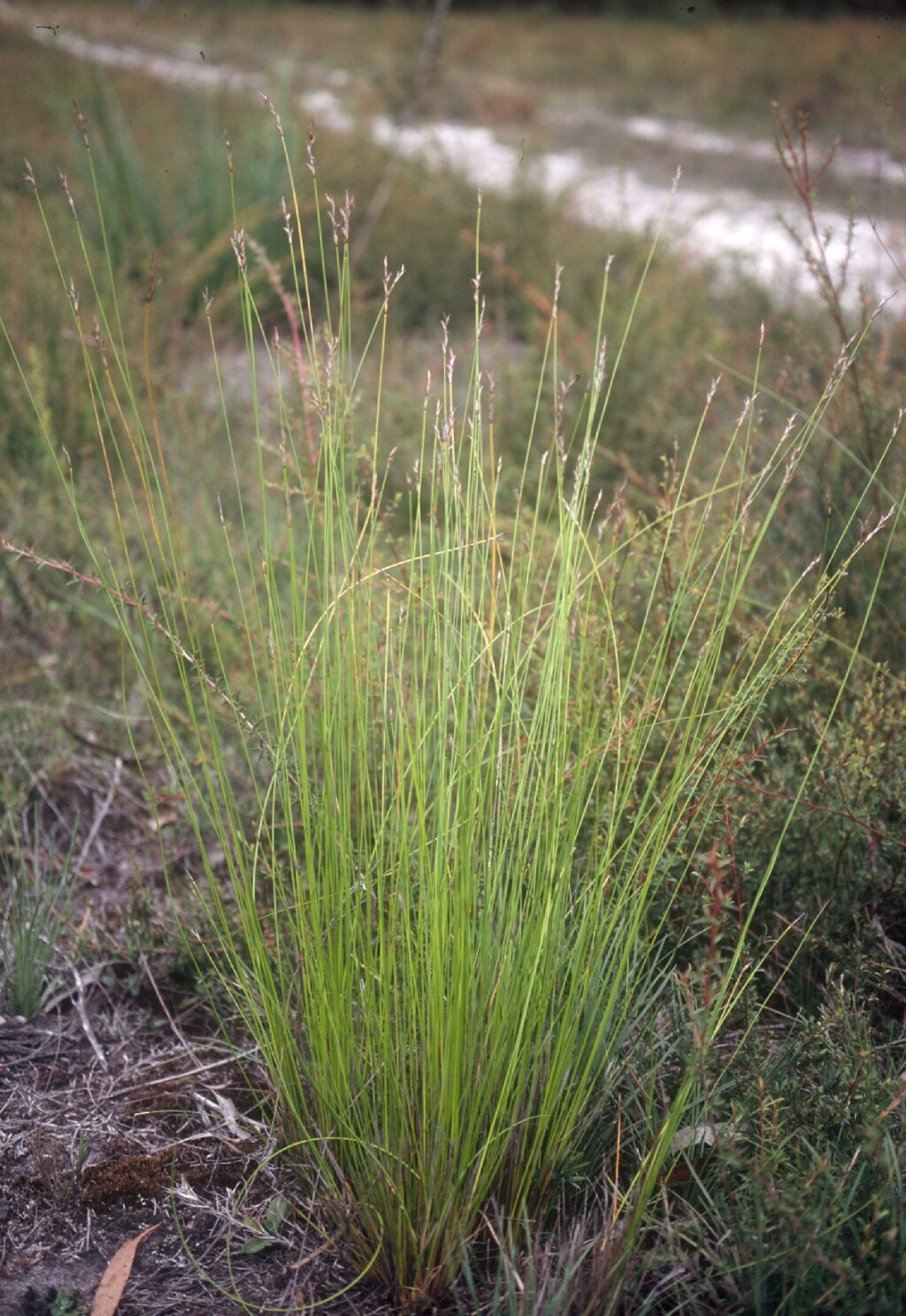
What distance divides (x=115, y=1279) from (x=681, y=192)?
30.0 ft

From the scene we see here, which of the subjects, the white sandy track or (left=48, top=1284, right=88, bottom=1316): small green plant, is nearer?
(left=48, top=1284, right=88, bottom=1316): small green plant

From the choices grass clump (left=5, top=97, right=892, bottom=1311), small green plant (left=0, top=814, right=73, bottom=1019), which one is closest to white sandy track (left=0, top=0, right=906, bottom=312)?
grass clump (left=5, top=97, right=892, bottom=1311)

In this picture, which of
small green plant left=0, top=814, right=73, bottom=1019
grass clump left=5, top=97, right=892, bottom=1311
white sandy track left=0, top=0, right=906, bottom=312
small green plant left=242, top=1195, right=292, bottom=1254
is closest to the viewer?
grass clump left=5, top=97, right=892, bottom=1311

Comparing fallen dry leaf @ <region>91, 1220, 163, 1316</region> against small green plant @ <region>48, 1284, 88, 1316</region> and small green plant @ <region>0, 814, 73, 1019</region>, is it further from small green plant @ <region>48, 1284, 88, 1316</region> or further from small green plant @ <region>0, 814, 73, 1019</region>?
small green plant @ <region>0, 814, 73, 1019</region>

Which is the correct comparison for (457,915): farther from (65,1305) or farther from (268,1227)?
(65,1305)

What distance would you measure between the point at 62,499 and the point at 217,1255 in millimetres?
2305

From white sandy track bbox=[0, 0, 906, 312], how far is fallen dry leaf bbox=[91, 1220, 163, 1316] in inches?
90.3

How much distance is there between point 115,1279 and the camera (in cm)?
130

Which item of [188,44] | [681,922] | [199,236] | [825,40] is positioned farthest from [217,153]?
[188,44]

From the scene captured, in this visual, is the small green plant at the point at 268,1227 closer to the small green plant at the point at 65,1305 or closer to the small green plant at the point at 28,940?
the small green plant at the point at 65,1305

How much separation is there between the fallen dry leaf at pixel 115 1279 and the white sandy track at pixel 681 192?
7.53ft

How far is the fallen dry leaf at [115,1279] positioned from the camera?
4.15 ft

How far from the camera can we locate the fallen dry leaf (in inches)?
49.8

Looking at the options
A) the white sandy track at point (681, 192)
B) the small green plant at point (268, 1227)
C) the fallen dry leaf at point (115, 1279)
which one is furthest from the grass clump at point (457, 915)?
the white sandy track at point (681, 192)
